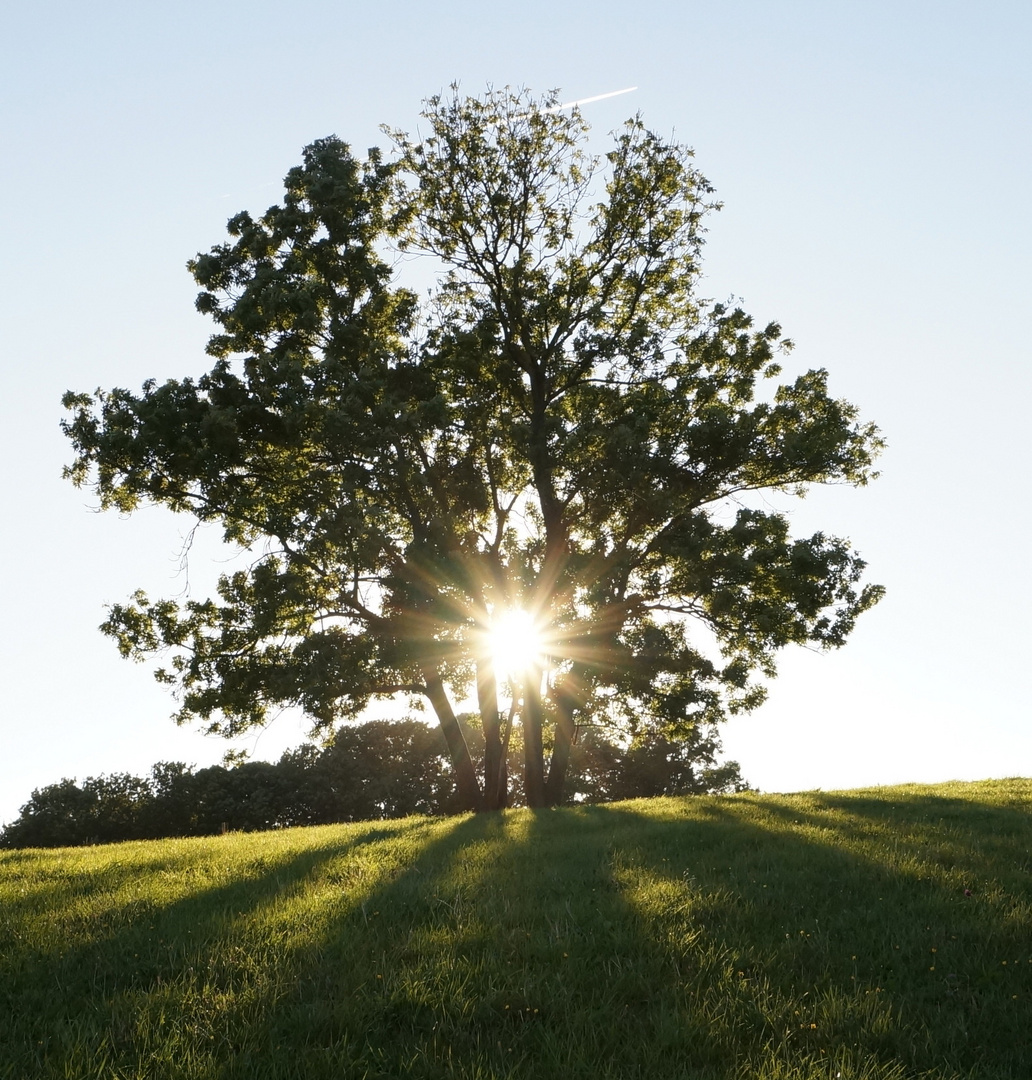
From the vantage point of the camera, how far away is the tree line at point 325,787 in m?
57.7

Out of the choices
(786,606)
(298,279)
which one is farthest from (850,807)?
(298,279)

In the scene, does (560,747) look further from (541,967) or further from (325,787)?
(325,787)

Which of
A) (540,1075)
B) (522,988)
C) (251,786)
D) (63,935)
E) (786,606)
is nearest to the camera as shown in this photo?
(540,1075)

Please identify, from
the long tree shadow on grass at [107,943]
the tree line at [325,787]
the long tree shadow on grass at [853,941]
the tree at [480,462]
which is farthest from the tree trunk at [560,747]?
the tree line at [325,787]

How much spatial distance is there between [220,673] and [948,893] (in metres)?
19.0

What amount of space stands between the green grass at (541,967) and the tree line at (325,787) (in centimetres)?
4675

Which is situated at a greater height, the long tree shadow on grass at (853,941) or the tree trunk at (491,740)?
the tree trunk at (491,740)

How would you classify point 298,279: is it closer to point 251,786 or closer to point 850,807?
point 850,807

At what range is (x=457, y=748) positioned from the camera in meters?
25.7

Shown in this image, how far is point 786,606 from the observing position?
21156 mm

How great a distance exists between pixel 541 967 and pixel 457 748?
20446mm

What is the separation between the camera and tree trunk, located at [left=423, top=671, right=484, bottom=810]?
998 inches

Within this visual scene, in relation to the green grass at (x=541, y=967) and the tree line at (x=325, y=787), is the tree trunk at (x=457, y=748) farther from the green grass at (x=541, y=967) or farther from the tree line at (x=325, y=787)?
the tree line at (x=325, y=787)

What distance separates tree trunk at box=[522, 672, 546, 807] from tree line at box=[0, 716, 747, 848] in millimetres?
30491
